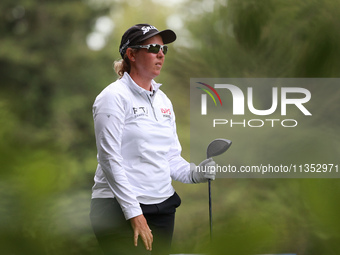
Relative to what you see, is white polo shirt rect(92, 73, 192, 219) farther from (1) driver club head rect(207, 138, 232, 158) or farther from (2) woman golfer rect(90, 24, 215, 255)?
(1) driver club head rect(207, 138, 232, 158)

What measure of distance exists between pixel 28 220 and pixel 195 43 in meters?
0.86

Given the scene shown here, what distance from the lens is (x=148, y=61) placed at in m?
1.12

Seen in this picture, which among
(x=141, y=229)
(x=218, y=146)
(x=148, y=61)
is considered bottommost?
(x=141, y=229)

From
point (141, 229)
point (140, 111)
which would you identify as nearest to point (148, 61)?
point (140, 111)

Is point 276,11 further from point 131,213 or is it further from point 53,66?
point 53,66

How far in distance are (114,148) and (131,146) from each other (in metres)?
0.06

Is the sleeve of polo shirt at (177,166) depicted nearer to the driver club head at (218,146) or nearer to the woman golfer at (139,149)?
the woman golfer at (139,149)

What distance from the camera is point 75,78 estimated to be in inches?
190

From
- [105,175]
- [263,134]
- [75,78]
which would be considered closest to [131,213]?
[105,175]

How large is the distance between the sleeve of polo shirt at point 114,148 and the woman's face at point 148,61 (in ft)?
0.41

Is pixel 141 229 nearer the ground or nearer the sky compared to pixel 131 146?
nearer the ground

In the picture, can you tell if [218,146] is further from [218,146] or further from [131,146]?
[131,146]

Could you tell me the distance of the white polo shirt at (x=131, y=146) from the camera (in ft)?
3.25

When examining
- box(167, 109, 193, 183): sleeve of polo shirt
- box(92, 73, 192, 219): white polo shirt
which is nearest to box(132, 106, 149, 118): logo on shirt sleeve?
box(92, 73, 192, 219): white polo shirt
